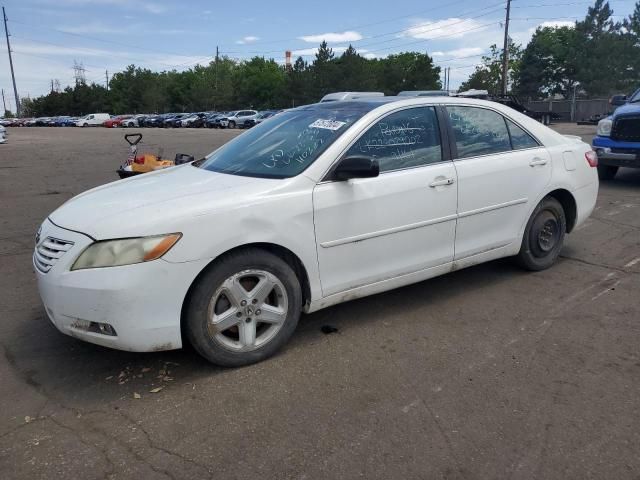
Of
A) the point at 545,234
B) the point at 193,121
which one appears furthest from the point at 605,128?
the point at 193,121

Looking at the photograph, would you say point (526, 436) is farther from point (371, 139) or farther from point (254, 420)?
point (371, 139)

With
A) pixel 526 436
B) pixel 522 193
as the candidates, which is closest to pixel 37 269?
pixel 526 436

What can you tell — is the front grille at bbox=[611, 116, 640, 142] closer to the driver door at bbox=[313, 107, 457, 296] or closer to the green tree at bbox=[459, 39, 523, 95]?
the driver door at bbox=[313, 107, 457, 296]

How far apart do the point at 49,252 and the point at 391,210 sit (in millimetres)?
2190

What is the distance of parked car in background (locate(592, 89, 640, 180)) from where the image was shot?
9.18 metres

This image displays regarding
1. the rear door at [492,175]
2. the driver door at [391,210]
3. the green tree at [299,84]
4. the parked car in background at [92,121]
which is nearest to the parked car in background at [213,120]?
the green tree at [299,84]

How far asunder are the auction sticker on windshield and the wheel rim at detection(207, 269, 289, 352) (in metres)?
1.22

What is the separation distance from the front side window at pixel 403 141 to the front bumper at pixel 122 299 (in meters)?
1.50

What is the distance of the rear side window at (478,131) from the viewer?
170 inches

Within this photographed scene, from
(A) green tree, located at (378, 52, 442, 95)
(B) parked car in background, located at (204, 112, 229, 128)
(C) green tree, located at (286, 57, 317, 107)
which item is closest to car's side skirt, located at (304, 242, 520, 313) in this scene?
(B) parked car in background, located at (204, 112, 229, 128)

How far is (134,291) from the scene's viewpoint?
2.95 meters

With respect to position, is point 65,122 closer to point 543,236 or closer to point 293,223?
point 543,236

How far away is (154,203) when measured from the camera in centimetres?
324

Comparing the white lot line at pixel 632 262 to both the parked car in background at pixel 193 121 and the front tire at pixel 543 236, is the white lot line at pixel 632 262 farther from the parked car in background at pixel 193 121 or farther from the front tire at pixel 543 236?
the parked car in background at pixel 193 121
